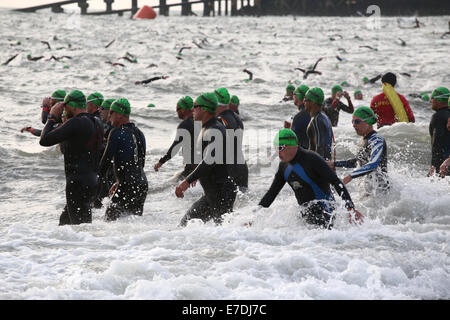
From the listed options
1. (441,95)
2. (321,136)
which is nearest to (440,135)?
(441,95)

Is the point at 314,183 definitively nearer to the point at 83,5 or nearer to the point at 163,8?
the point at 83,5

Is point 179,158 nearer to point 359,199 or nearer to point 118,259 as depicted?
point 359,199

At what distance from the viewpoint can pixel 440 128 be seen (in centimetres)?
836

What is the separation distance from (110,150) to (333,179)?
7.68ft

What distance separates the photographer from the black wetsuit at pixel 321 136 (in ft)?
25.4

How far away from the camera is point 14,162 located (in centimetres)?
1259

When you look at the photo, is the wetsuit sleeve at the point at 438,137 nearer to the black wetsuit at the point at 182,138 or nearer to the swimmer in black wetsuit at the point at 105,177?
the black wetsuit at the point at 182,138

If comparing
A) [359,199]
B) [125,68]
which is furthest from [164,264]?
[125,68]

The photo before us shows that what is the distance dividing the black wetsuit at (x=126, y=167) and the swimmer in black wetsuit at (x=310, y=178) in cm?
161

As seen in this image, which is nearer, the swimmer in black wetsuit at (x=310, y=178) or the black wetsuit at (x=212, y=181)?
the swimmer in black wetsuit at (x=310, y=178)

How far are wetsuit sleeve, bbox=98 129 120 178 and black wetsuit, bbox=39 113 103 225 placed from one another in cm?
11

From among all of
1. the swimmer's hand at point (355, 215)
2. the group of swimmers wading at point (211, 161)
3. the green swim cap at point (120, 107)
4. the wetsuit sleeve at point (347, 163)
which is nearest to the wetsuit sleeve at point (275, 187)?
the group of swimmers wading at point (211, 161)
